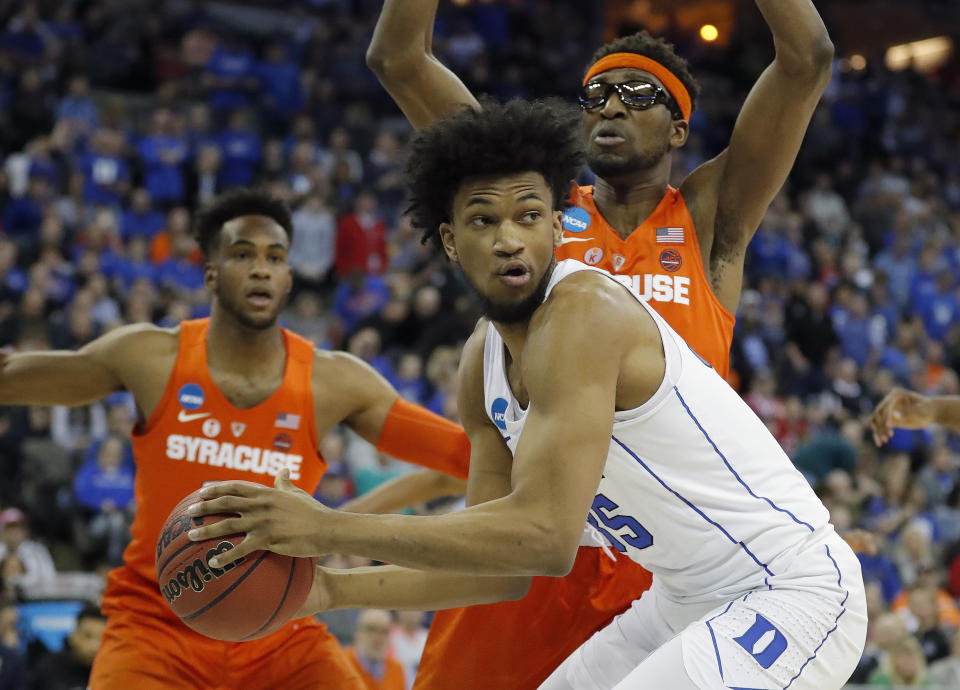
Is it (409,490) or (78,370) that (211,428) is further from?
(409,490)

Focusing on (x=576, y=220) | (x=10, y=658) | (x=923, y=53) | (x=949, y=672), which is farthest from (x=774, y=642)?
(x=923, y=53)

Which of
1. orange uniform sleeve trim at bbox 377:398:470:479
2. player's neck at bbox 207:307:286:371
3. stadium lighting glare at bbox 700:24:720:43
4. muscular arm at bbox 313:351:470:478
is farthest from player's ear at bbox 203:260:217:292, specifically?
stadium lighting glare at bbox 700:24:720:43

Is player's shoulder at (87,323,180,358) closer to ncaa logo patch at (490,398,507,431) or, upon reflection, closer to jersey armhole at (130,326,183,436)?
jersey armhole at (130,326,183,436)

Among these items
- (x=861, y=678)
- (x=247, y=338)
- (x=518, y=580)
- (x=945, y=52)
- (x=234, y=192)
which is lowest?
(x=861, y=678)

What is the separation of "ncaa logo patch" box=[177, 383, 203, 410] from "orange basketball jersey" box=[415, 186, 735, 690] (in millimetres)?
1306

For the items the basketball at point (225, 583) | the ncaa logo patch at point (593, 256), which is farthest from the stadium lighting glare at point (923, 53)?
the basketball at point (225, 583)

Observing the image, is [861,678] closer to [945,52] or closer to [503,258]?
[503,258]

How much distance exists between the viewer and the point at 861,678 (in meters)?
9.51

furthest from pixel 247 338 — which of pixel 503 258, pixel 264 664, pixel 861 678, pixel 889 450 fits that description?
pixel 889 450

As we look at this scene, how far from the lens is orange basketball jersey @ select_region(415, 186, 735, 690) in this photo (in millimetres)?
4199

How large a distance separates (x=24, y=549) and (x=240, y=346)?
4.87m

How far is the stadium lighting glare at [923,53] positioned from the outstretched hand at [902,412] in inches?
873

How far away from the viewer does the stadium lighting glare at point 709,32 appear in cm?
2430

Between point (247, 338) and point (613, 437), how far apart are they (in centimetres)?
228
